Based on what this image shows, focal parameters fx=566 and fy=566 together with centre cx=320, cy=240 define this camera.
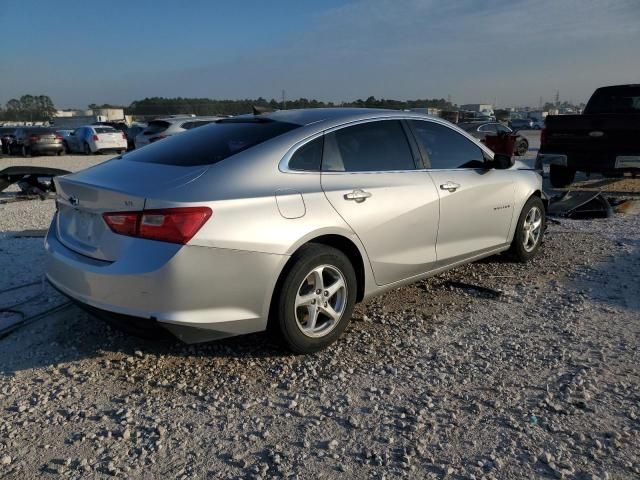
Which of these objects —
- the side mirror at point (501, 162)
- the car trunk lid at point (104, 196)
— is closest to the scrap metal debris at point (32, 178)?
the car trunk lid at point (104, 196)

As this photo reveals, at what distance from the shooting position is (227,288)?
3.20 meters

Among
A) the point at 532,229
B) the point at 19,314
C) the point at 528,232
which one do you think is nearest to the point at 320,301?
the point at 19,314

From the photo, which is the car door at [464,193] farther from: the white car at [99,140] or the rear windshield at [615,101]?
the white car at [99,140]

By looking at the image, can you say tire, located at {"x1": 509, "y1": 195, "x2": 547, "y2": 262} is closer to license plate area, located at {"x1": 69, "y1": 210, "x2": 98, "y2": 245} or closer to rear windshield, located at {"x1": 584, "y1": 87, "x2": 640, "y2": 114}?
license plate area, located at {"x1": 69, "y1": 210, "x2": 98, "y2": 245}

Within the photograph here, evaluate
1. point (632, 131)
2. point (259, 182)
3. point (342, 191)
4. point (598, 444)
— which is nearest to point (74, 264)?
point (259, 182)

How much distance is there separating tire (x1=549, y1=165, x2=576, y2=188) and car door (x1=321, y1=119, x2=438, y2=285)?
7418 millimetres

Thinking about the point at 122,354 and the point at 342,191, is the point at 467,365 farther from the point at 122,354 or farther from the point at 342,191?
the point at 122,354

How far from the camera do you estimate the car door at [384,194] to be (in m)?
3.82

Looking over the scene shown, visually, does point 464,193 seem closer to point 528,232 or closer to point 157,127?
point 528,232

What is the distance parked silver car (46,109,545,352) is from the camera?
309 cm

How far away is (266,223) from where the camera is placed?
3.27 metres

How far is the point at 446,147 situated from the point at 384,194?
1.13 metres

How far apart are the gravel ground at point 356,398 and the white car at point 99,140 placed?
24.7 meters

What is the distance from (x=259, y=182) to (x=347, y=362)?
1267 mm
